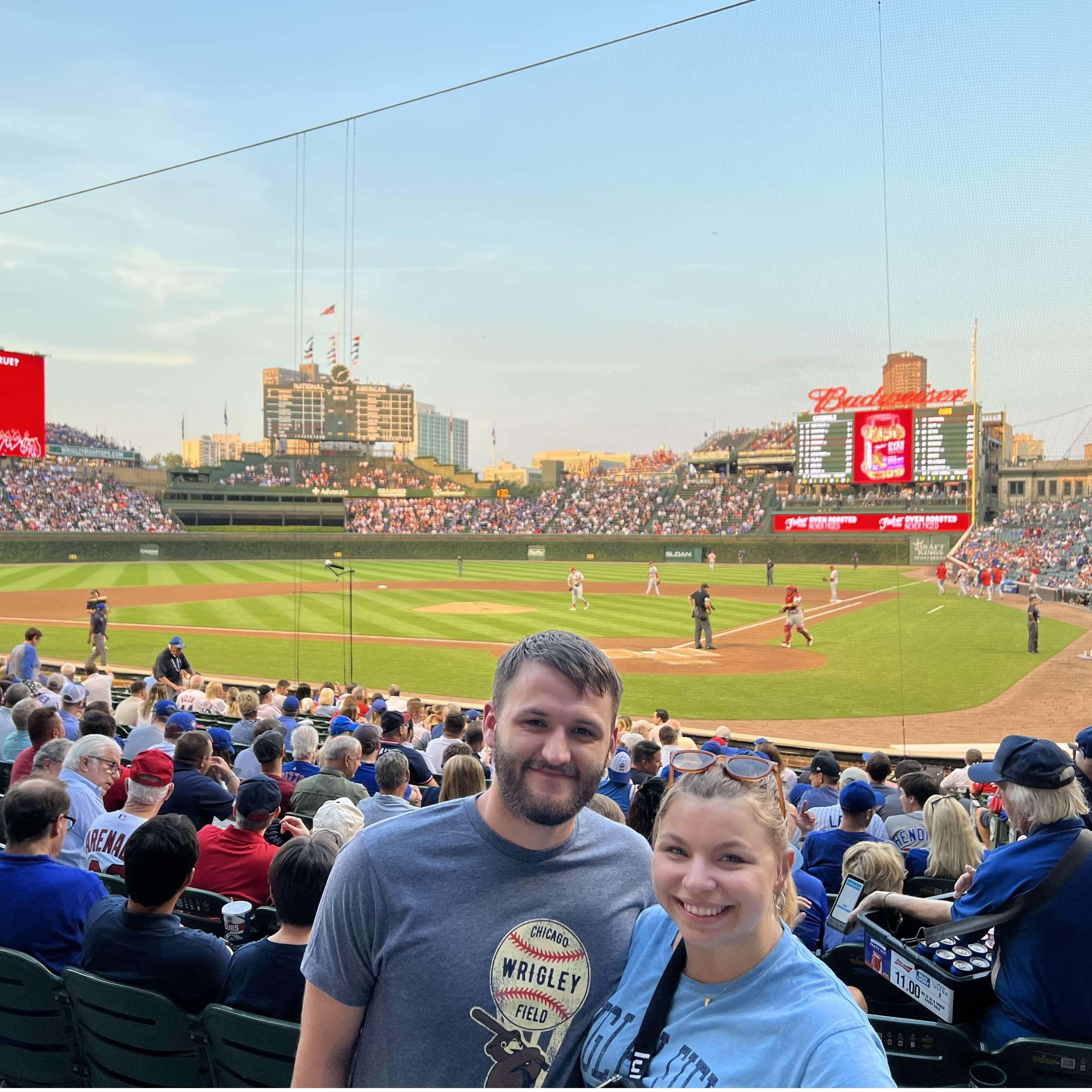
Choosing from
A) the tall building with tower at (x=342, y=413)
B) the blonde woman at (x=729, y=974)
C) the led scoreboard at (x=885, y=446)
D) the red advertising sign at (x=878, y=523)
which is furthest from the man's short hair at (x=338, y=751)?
A: the tall building with tower at (x=342, y=413)

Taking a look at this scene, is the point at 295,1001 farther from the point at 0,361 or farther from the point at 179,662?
the point at 0,361

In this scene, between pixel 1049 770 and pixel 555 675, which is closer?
pixel 555 675

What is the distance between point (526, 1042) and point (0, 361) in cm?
2187

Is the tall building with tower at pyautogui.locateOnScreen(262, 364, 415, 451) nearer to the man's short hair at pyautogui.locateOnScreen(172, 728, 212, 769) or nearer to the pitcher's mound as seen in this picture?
the pitcher's mound

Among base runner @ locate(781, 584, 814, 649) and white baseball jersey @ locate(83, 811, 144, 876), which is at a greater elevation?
white baseball jersey @ locate(83, 811, 144, 876)

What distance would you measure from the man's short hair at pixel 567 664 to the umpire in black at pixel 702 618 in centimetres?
1733

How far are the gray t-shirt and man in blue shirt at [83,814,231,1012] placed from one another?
1389 mm

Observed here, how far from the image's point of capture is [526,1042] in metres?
1.76

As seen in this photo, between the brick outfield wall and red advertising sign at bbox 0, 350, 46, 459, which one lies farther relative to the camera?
the brick outfield wall

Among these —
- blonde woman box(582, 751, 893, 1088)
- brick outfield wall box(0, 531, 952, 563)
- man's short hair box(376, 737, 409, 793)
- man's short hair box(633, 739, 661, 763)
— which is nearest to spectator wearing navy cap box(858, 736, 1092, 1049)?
blonde woman box(582, 751, 893, 1088)

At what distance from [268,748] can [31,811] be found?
105 inches

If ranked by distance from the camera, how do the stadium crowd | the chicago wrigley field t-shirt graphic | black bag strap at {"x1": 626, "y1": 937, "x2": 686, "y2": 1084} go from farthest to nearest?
the stadium crowd < the chicago wrigley field t-shirt graphic < black bag strap at {"x1": 626, "y1": 937, "x2": 686, "y2": 1084}

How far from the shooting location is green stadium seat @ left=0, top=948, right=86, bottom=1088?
309cm

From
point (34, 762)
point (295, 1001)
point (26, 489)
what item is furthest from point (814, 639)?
point (26, 489)
